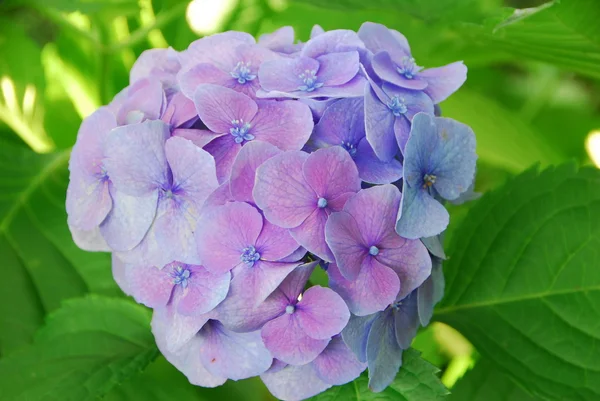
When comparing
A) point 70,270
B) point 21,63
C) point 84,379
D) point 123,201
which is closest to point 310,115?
point 123,201

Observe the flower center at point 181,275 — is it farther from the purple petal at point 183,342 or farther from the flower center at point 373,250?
the flower center at point 373,250

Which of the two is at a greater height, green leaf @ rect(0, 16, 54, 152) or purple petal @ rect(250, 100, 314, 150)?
purple petal @ rect(250, 100, 314, 150)

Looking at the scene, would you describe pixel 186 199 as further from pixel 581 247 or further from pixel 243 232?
pixel 581 247

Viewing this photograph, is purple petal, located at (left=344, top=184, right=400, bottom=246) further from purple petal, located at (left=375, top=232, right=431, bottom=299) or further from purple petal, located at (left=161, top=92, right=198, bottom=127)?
purple petal, located at (left=161, top=92, right=198, bottom=127)

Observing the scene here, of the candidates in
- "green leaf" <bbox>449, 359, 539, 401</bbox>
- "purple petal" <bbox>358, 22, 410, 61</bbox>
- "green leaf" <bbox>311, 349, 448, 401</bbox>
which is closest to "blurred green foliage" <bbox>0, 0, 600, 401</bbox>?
"green leaf" <bbox>449, 359, 539, 401</bbox>

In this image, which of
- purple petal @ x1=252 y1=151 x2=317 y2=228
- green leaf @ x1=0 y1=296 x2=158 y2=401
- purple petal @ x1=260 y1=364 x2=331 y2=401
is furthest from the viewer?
green leaf @ x1=0 y1=296 x2=158 y2=401

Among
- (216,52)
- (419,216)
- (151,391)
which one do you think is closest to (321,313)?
(419,216)

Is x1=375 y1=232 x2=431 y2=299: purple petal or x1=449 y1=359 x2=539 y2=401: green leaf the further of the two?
x1=449 y1=359 x2=539 y2=401: green leaf
